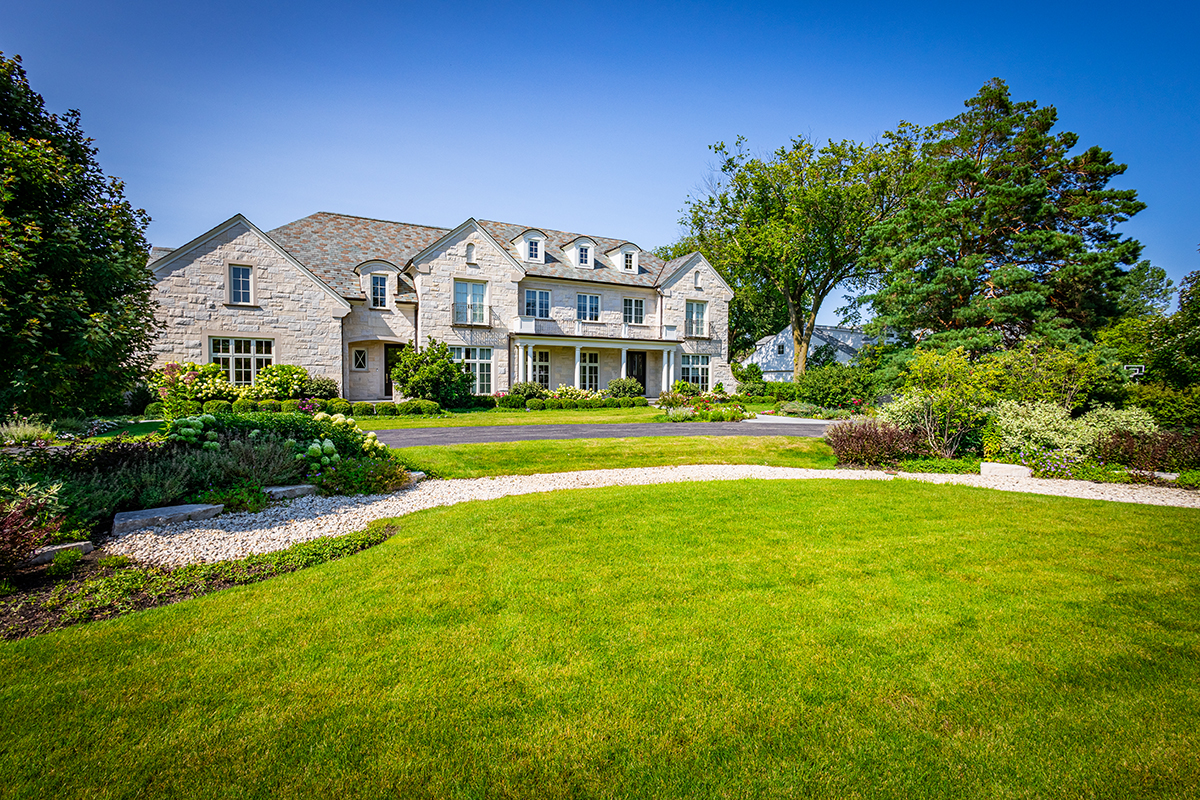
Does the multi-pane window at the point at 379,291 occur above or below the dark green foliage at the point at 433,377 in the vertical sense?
above

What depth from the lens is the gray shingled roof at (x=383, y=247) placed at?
2386 centimetres

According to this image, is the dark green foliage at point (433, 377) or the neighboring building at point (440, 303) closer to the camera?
the neighboring building at point (440, 303)

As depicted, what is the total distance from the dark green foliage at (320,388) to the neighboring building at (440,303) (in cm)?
125

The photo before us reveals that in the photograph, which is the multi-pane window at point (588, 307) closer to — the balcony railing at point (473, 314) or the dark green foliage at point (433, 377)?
the balcony railing at point (473, 314)

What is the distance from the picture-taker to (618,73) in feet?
34.7

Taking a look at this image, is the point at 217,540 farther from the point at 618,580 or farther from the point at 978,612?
the point at 978,612

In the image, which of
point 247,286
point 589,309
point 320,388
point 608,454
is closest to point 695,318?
Answer: point 589,309

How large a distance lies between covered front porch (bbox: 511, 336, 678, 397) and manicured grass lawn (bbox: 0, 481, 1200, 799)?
2100 cm

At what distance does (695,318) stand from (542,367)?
31.0 ft

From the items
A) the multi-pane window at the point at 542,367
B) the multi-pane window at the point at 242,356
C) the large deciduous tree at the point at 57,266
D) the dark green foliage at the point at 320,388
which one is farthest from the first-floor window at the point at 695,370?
the large deciduous tree at the point at 57,266

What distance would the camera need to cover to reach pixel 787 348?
131 ft

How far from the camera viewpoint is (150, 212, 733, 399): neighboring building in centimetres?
2005

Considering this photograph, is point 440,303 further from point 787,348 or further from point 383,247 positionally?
point 787,348

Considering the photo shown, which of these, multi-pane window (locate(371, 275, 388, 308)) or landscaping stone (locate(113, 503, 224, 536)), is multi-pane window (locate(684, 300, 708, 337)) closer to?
multi-pane window (locate(371, 275, 388, 308))
